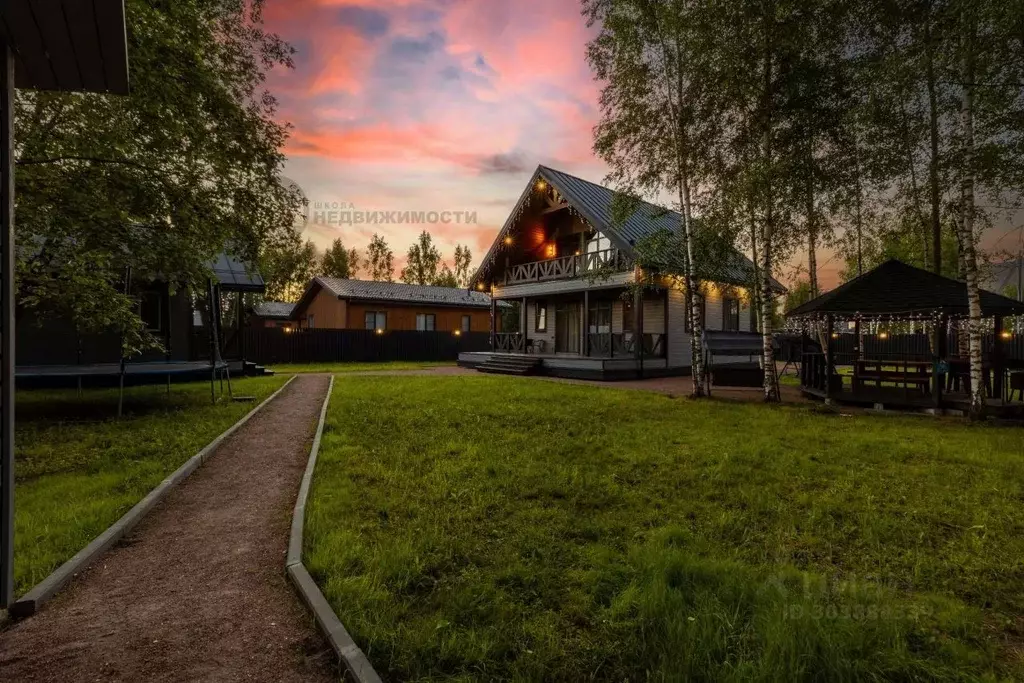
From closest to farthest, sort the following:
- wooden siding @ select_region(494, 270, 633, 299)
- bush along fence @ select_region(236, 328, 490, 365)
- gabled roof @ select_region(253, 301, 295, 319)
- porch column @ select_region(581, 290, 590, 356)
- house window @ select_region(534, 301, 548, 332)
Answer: wooden siding @ select_region(494, 270, 633, 299)
porch column @ select_region(581, 290, 590, 356)
bush along fence @ select_region(236, 328, 490, 365)
house window @ select_region(534, 301, 548, 332)
gabled roof @ select_region(253, 301, 295, 319)

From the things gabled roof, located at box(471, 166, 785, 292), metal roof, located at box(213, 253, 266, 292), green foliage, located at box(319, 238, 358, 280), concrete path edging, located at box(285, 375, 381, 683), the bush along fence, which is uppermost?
green foliage, located at box(319, 238, 358, 280)

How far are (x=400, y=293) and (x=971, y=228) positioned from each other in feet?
83.1

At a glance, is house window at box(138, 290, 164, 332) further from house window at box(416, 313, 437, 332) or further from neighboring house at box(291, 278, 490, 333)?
house window at box(416, 313, 437, 332)

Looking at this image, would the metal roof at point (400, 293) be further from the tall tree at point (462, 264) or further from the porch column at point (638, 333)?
the tall tree at point (462, 264)

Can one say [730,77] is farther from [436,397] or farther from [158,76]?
[158,76]

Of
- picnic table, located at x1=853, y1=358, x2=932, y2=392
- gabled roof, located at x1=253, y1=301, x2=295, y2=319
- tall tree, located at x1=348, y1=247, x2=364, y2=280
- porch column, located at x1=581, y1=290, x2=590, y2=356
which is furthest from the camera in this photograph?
tall tree, located at x1=348, y1=247, x2=364, y2=280

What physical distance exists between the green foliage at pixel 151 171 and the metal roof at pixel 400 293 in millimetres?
17329

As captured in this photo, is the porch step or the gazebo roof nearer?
the gazebo roof

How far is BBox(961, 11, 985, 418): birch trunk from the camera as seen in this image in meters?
7.61

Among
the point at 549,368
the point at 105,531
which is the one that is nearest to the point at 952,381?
the point at 549,368

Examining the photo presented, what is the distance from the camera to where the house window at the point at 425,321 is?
94.0 ft

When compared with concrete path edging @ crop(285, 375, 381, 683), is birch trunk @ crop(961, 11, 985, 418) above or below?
above

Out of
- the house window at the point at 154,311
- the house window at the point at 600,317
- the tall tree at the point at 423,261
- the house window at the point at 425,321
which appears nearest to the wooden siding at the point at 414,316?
the house window at the point at 425,321

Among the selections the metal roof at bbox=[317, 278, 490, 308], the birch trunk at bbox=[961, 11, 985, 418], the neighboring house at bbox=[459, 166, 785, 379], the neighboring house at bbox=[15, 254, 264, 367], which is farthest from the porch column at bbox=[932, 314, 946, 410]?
the metal roof at bbox=[317, 278, 490, 308]
